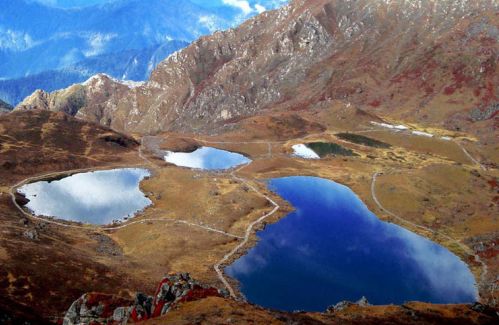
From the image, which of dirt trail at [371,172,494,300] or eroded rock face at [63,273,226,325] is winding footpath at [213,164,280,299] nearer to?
eroded rock face at [63,273,226,325]

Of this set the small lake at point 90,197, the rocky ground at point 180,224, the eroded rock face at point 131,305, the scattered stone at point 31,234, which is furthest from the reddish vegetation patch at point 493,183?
the scattered stone at point 31,234

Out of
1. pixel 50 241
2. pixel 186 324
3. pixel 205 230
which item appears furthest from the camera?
pixel 205 230

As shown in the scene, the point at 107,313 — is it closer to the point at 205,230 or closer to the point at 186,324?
the point at 186,324

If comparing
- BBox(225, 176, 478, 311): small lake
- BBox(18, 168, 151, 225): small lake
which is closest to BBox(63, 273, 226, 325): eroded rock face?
BBox(225, 176, 478, 311): small lake

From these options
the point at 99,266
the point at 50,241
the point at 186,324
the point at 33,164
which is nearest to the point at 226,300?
the point at 186,324

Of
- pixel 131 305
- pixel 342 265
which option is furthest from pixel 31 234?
pixel 342 265

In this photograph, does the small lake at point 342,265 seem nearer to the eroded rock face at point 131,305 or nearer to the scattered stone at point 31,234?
the eroded rock face at point 131,305

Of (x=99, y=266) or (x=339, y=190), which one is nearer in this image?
(x=99, y=266)

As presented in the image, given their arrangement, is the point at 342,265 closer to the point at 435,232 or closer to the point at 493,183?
the point at 435,232
